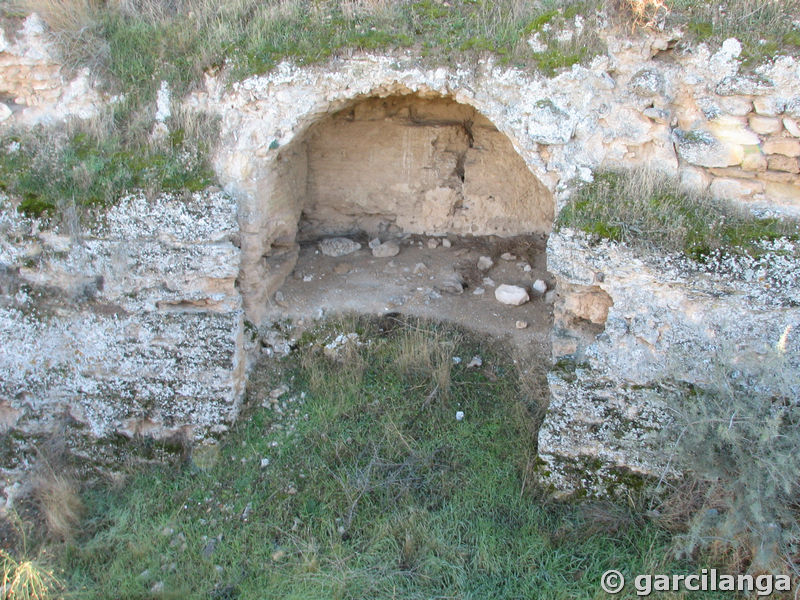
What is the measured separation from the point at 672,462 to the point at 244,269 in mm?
2928

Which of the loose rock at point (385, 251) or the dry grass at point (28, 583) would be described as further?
the loose rock at point (385, 251)

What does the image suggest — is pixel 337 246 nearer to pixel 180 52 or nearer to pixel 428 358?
pixel 428 358

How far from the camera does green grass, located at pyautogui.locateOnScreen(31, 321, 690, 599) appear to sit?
3.57 metres

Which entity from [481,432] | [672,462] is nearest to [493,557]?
[481,432]

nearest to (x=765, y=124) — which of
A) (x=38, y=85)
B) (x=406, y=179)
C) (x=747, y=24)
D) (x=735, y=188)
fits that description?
(x=735, y=188)

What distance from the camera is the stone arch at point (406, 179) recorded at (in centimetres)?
526

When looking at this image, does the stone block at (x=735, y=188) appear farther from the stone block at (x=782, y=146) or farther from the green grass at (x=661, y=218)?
the stone block at (x=782, y=146)

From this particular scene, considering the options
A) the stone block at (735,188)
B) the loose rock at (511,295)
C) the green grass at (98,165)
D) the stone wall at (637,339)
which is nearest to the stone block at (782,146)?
the stone block at (735,188)

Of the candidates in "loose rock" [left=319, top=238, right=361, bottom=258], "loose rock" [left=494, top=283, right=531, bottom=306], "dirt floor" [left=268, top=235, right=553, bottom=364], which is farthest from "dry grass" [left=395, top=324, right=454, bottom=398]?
"loose rock" [left=319, top=238, right=361, bottom=258]

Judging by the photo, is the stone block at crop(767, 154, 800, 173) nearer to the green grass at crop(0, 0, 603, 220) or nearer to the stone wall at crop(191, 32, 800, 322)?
the stone wall at crop(191, 32, 800, 322)

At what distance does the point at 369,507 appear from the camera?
3.89m

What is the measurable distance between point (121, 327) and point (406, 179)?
2.56 m

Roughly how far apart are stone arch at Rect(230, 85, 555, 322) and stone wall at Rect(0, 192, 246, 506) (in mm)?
734

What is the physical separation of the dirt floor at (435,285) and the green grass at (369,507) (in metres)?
0.24
